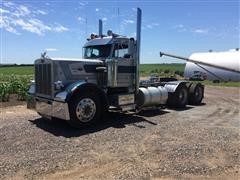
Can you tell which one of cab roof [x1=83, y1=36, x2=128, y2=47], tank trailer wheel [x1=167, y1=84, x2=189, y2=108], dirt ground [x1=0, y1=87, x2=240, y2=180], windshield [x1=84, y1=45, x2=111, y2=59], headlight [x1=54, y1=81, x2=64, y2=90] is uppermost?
cab roof [x1=83, y1=36, x2=128, y2=47]

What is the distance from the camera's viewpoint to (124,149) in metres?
7.56

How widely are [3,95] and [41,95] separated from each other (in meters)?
6.77

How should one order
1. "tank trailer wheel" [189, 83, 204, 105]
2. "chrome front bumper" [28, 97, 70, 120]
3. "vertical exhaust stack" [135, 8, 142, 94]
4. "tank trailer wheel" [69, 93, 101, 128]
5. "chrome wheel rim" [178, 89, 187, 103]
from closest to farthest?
1. "chrome front bumper" [28, 97, 70, 120]
2. "tank trailer wheel" [69, 93, 101, 128]
3. "vertical exhaust stack" [135, 8, 142, 94]
4. "chrome wheel rim" [178, 89, 187, 103]
5. "tank trailer wheel" [189, 83, 204, 105]

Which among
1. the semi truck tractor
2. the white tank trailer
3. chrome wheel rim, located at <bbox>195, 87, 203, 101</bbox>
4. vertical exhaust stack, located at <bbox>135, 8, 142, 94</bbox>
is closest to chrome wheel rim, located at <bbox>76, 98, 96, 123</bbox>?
the semi truck tractor

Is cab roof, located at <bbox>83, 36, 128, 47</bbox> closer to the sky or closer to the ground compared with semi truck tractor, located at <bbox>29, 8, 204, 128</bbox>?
closer to the sky

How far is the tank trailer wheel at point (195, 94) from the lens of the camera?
15.6m

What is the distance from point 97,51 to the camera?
38.3 ft

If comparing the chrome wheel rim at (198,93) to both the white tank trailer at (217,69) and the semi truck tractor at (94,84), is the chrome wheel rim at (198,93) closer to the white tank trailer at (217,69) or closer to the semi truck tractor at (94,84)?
the semi truck tractor at (94,84)

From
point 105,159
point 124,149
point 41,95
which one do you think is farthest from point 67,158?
point 41,95

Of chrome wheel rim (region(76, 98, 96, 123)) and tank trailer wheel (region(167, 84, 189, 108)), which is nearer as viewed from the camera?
chrome wheel rim (region(76, 98, 96, 123))

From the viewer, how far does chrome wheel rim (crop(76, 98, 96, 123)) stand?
9695 millimetres

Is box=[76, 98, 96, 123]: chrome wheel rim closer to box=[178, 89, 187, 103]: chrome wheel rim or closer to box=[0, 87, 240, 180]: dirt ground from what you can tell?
box=[0, 87, 240, 180]: dirt ground

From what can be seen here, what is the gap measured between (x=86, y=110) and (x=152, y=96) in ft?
11.5

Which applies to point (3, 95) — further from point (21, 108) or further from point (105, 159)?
point (105, 159)
